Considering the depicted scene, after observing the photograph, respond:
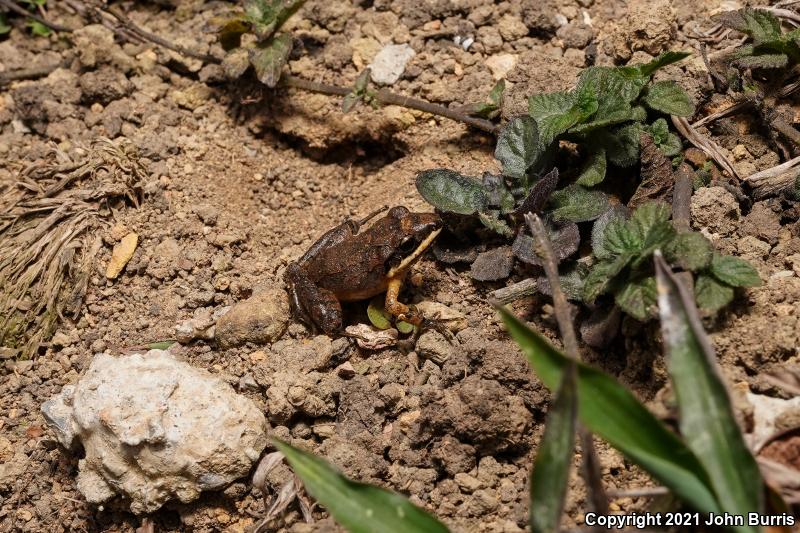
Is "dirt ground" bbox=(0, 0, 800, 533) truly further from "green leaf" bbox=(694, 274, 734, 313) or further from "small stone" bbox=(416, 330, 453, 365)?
"green leaf" bbox=(694, 274, 734, 313)

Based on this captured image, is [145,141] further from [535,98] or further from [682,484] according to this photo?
[682,484]

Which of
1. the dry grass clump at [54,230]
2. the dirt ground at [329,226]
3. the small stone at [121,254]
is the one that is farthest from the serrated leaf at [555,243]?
the dry grass clump at [54,230]

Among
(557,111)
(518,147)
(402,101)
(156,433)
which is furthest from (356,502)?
(402,101)

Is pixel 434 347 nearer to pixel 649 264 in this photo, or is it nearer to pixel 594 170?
pixel 649 264

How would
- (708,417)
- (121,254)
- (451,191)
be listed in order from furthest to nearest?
(121,254) → (451,191) → (708,417)

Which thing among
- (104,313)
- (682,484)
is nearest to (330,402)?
(104,313)
